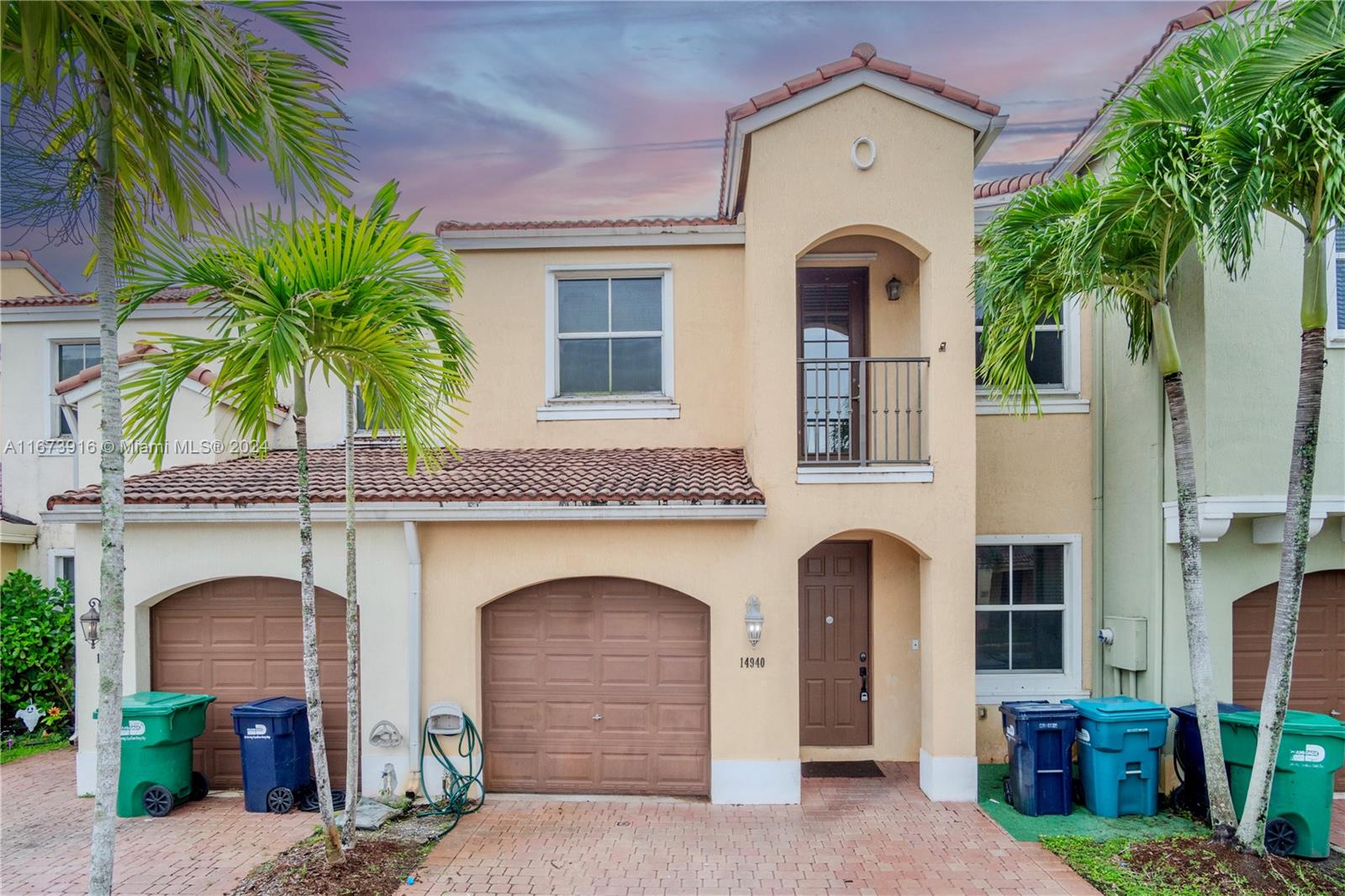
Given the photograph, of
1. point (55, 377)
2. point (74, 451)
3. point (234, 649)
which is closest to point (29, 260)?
point (55, 377)

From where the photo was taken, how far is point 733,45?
12.0m

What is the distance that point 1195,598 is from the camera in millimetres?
6586

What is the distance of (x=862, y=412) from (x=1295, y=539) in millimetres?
4410

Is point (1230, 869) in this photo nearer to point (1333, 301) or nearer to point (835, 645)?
point (835, 645)

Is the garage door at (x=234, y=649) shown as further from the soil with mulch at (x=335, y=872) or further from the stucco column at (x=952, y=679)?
the stucco column at (x=952, y=679)

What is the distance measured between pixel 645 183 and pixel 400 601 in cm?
930

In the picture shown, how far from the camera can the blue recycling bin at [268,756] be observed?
24.8 feet

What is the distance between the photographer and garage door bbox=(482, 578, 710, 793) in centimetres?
826

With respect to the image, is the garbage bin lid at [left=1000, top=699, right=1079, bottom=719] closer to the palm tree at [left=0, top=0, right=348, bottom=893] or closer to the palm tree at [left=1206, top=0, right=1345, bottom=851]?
the palm tree at [left=1206, top=0, right=1345, bottom=851]

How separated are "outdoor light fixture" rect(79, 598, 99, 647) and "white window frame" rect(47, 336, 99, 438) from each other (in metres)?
5.69

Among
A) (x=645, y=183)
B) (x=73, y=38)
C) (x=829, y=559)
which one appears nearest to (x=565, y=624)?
(x=829, y=559)

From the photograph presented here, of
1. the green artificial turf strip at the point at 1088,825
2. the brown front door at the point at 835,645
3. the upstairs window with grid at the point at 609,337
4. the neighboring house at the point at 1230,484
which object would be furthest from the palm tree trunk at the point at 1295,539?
the upstairs window with grid at the point at 609,337

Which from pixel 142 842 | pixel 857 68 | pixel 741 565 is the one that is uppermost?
pixel 857 68

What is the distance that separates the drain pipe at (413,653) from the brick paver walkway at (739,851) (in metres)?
0.99
